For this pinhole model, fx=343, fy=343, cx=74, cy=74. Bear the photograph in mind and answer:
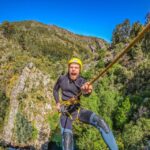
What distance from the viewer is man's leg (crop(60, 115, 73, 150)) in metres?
10.8

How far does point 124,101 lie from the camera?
305 ft

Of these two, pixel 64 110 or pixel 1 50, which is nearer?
pixel 64 110

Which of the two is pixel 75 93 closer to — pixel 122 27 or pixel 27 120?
pixel 27 120

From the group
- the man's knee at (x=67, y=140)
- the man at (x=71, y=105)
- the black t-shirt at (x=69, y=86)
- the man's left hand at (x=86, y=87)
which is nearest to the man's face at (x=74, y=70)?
the man at (x=71, y=105)

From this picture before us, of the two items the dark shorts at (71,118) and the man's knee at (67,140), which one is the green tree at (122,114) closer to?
the dark shorts at (71,118)

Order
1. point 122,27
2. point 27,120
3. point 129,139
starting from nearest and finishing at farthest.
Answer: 1. point 129,139
2. point 27,120
3. point 122,27

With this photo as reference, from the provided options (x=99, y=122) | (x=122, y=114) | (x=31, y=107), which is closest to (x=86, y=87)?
(x=99, y=122)

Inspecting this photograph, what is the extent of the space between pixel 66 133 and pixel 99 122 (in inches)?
50.2

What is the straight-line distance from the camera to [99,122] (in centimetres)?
1022

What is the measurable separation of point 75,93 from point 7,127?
10349cm

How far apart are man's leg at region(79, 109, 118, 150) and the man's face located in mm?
1133

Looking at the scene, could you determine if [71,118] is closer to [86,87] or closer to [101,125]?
[101,125]

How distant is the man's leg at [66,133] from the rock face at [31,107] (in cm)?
10228

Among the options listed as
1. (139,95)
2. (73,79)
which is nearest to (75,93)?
(73,79)
